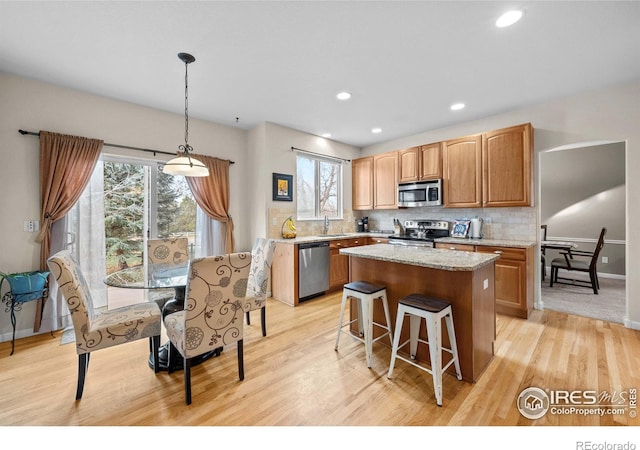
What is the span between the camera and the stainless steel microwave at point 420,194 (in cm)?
413

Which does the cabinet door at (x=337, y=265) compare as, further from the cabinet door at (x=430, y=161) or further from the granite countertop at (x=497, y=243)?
the cabinet door at (x=430, y=161)

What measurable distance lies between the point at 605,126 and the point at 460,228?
6.32ft

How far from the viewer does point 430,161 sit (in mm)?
4254

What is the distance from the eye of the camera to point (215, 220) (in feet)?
13.2

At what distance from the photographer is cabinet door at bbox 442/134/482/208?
3.73 meters

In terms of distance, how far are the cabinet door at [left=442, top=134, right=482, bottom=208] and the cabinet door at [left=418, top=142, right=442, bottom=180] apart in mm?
72

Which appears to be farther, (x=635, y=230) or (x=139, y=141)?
(x=139, y=141)

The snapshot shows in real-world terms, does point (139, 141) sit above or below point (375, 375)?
above

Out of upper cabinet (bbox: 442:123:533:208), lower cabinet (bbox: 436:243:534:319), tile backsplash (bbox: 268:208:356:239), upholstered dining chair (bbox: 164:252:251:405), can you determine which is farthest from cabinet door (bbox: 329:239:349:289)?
upholstered dining chair (bbox: 164:252:251:405)

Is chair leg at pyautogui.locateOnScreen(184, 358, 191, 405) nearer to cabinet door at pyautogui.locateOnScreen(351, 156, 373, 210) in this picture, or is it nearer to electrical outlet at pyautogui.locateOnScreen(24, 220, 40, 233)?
electrical outlet at pyautogui.locateOnScreen(24, 220, 40, 233)

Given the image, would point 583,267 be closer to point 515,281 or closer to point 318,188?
point 515,281

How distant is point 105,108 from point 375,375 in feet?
13.3
